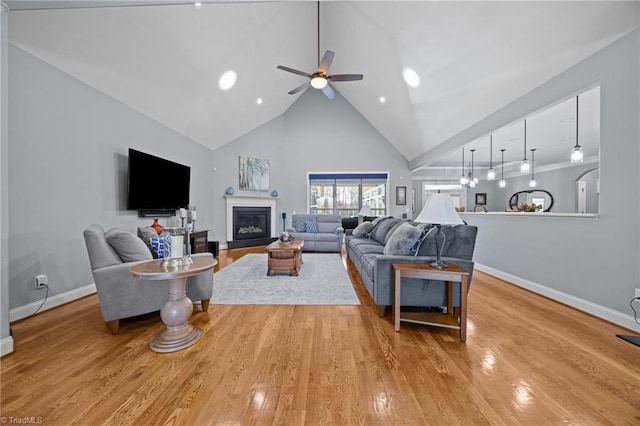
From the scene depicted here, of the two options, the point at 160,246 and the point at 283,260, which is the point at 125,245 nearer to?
the point at 160,246

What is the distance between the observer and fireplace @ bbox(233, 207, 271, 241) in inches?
270

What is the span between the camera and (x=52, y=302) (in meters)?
2.61

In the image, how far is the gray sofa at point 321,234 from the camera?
5.92 meters

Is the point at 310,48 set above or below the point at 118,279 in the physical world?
above

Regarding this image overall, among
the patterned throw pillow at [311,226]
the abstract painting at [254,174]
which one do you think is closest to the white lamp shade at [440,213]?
the patterned throw pillow at [311,226]

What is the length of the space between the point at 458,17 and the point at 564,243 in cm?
296

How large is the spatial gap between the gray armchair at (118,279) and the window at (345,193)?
638 cm

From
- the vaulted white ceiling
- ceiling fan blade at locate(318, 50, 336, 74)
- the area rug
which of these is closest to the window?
the vaulted white ceiling

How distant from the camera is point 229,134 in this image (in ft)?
21.5

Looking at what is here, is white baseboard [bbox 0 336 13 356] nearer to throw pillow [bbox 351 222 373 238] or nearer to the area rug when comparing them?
the area rug

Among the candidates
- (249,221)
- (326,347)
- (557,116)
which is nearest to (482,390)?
(326,347)

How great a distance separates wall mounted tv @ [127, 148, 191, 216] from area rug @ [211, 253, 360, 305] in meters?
1.56

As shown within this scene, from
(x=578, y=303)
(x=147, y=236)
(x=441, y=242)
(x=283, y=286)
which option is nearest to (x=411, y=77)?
(x=441, y=242)

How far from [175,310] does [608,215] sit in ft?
13.1
